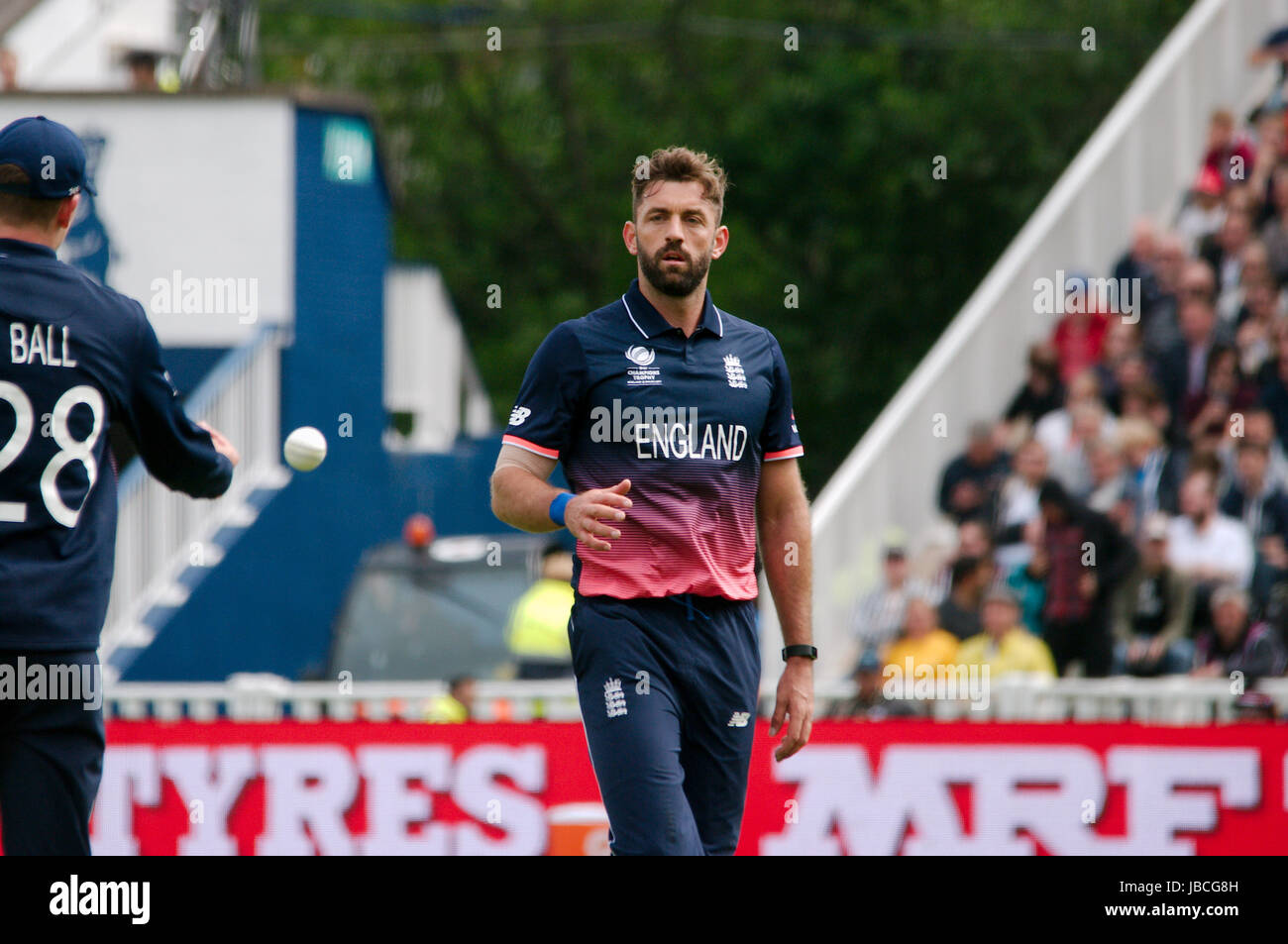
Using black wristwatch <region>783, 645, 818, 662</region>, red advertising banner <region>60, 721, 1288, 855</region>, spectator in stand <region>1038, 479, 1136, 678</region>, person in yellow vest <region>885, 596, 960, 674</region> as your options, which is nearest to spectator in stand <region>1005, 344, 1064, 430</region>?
spectator in stand <region>1038, 479, 1136, 678</region>

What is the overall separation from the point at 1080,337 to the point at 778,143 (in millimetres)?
17220

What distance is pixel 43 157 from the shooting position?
4.68m

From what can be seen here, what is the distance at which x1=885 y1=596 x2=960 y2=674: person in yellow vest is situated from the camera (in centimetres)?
1064

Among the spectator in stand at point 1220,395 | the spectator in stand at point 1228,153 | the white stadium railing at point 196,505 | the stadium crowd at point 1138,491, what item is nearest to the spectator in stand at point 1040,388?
the stadium crowd at point 1138,491

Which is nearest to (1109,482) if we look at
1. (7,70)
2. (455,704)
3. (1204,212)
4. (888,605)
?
(888,605)

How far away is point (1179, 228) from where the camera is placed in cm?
1405

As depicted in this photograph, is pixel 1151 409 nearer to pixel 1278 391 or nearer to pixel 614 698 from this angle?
pixel 1278 391

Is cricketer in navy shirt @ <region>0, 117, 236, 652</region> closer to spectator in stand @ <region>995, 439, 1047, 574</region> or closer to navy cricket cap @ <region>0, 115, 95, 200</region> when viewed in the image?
navy cricket cap @ <region>0, 115, 95, 200</region>

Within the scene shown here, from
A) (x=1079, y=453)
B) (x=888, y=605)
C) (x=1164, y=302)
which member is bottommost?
(x=888, y=605)

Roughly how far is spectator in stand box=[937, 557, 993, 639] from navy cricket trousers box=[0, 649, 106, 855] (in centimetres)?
715

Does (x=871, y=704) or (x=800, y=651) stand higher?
(x=800, y=651)
